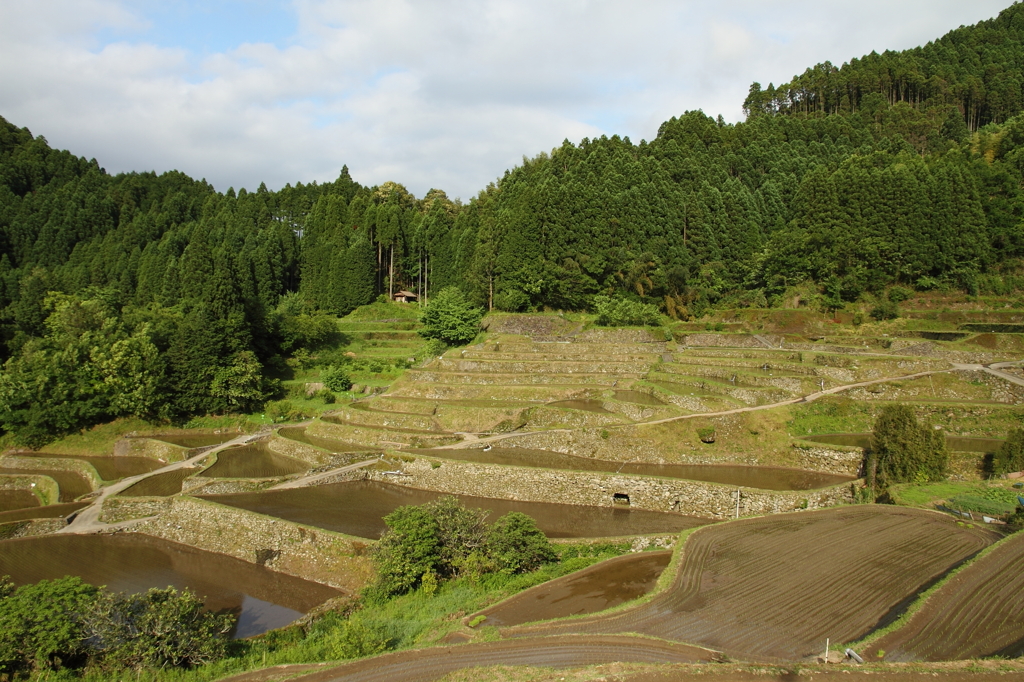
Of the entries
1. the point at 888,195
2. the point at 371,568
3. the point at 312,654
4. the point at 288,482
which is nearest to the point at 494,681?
the point at 312,654

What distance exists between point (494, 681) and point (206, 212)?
253 ft

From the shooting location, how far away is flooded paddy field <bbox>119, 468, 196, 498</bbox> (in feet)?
76.0

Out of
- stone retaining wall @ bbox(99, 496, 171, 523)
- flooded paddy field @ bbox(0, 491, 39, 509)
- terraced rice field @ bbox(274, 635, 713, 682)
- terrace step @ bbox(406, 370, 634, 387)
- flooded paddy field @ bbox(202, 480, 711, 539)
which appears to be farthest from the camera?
terrace step @ bbox(406, 370, 634, 387)

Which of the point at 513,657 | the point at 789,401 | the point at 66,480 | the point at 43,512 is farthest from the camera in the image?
the point at 789,401

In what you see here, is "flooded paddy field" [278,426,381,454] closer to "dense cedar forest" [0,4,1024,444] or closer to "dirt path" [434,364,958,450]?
"dirt path" [434,364,958,450]

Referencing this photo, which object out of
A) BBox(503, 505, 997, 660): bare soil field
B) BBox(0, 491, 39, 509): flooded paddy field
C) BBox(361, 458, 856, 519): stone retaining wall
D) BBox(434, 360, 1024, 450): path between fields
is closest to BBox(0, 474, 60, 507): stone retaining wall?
BBox(0, 491, 39, 509): flooded paddy field

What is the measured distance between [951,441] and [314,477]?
24.2 m

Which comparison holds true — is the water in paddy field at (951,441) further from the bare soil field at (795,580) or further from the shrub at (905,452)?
the bare soil field at (795,580)

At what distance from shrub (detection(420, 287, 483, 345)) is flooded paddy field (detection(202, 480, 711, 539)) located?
22.1m

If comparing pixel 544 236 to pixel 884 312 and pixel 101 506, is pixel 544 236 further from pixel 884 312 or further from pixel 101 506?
pixel 101 506

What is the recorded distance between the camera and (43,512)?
21875mm

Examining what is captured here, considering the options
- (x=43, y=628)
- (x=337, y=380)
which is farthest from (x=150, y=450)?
(x=43, y=628)

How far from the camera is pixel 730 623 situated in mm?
11000

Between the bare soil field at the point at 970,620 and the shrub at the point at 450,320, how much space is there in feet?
118
